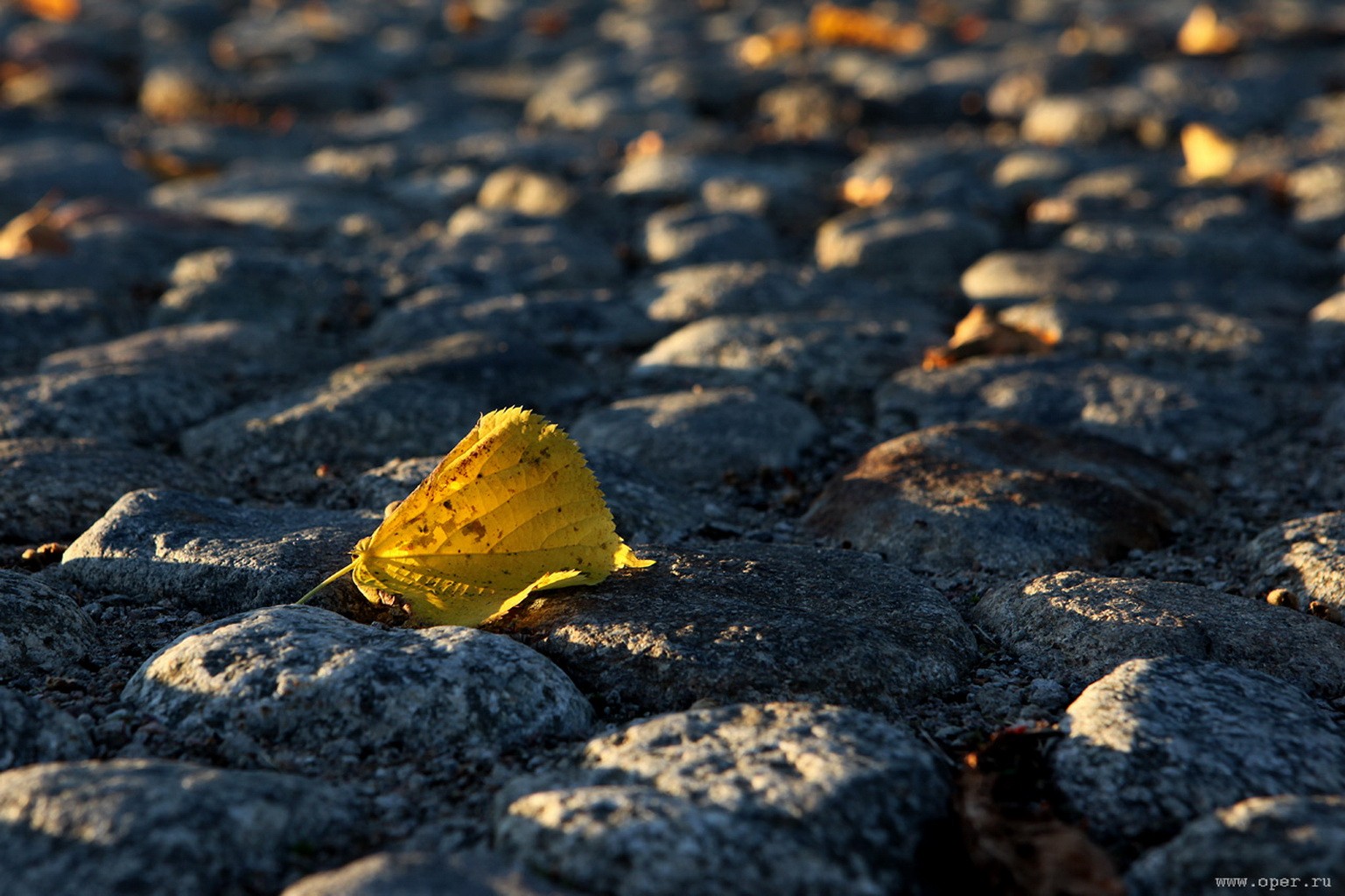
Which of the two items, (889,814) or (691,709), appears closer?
(889,814)

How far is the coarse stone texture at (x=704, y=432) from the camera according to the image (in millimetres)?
3244

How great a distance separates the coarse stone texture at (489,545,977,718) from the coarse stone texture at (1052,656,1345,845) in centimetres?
32

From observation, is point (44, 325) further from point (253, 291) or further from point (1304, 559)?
point (1304, 559)

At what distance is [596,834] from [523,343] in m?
2.64

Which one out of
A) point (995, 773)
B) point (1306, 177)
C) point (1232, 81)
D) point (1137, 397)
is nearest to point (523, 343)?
point (1137, 397)

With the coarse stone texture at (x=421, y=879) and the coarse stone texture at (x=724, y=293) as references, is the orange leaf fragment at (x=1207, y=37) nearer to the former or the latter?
the coarse stone texture at (x=724, y=293)

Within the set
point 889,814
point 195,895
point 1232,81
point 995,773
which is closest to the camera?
point 195,895

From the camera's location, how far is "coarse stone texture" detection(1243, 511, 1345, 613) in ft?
7.98

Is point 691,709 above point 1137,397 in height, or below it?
above

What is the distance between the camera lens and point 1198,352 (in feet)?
13.0

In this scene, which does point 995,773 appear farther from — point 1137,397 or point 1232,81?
point 1232,81

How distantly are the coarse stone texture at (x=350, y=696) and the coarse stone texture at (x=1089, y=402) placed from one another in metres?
1.94

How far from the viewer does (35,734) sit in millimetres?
1791

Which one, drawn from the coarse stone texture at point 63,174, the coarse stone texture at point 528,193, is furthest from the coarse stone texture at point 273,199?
the coarse stone texture at point 528,193
